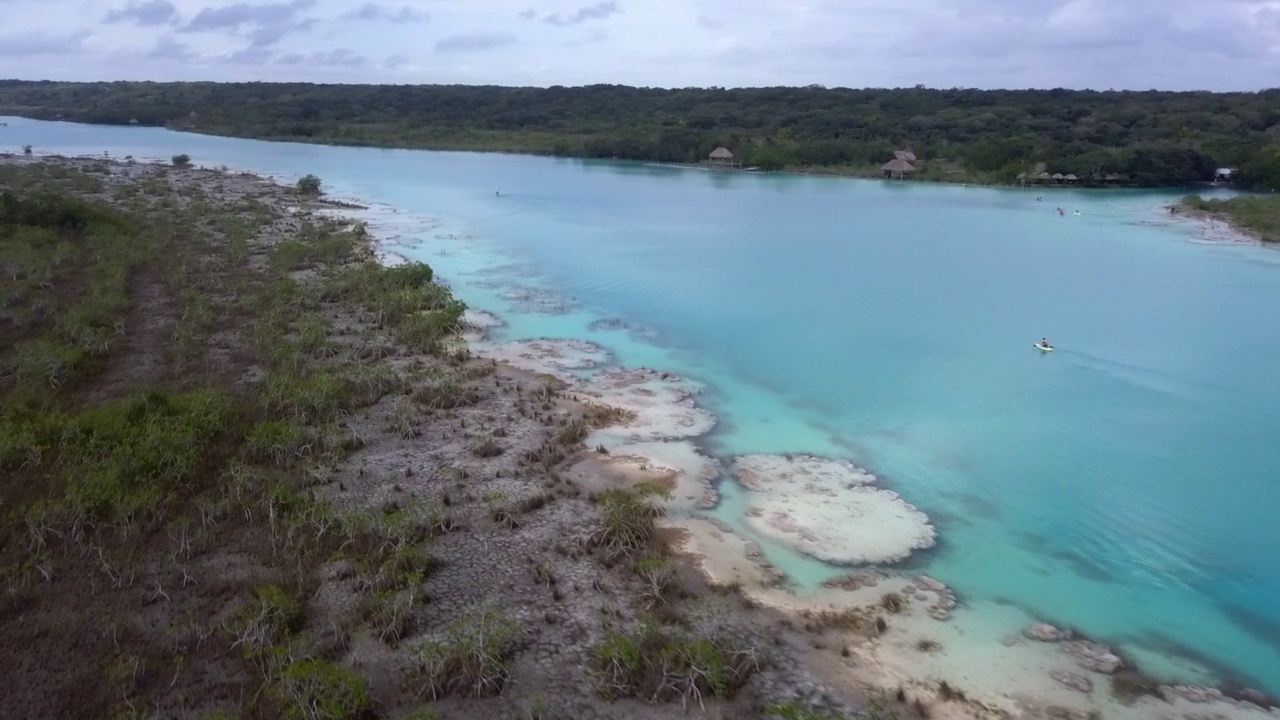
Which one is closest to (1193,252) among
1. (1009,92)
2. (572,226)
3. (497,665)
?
(572,226)

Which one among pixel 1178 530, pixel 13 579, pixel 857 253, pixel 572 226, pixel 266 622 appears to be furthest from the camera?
pixel 572 226

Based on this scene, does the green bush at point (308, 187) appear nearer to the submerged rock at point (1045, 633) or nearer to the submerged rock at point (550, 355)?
the submerged rock at point (550, 355)

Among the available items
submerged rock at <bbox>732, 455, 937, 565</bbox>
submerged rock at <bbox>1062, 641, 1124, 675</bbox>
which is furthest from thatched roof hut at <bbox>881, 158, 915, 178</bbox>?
submerged rock at <bbox>1062, 641, 1124, 675</bbox>

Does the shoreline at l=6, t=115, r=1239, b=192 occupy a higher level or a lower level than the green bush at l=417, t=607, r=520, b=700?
higher

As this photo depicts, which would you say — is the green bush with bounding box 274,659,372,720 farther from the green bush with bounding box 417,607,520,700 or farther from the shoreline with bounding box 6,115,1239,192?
the shoreline with bounding box 6,115,1239,192

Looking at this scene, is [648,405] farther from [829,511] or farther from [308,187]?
[308,187]

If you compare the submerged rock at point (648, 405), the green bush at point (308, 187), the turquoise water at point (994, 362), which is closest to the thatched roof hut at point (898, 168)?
the turquoise water at point (994, 362)

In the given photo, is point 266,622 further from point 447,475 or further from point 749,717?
point 749,717
